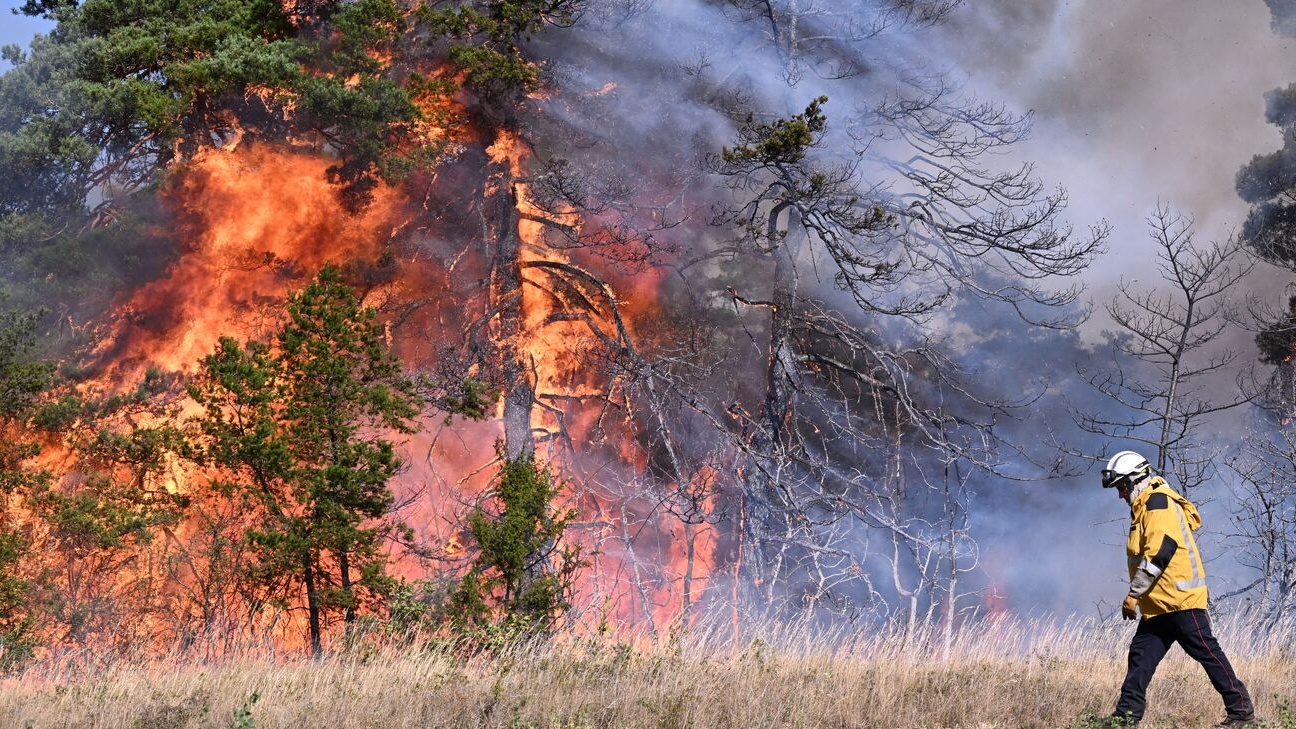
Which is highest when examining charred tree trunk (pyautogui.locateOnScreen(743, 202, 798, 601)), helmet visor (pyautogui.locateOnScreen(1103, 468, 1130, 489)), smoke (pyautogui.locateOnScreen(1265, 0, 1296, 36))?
smoke (pyautogui.locateOnScreen(1265, 0, 1296, 36))

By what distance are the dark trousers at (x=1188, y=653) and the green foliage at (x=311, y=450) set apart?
7476 millimetres

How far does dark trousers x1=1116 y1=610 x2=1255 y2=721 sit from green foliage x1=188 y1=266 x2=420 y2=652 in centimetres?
748

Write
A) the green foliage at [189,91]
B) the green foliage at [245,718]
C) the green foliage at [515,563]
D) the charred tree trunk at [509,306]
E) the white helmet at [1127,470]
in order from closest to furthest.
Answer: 1. the green foliage at [245,718]
2. the white helmet at [1127,470]
3. the green foliage at [515,563]
4. the green foliage at [189,91]
5. the charred tree trunk at [509,306]

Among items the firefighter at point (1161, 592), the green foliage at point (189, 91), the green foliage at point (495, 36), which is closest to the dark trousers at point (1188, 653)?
the firefighter at point (1161, 592)

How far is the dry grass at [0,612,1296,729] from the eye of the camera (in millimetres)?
7625

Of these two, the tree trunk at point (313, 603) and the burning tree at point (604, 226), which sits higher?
the burning tree at point (604, 226)

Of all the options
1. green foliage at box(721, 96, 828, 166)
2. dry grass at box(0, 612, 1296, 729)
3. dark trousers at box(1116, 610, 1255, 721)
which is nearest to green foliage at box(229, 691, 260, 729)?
dry grass at box(0, 612, 1296, 729)

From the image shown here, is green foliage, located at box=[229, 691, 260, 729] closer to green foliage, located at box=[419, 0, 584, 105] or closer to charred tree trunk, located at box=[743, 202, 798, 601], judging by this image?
charred tree trunk, located at box=[743, 202, 798, 601]

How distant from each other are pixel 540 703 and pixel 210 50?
1247cm

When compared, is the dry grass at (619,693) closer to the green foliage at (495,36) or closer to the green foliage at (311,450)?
the green foliage at (311,450)

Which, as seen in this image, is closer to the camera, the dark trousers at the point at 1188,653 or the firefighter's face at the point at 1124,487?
the dark trousers at the point at 1188,653

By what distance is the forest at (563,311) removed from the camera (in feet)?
47.3

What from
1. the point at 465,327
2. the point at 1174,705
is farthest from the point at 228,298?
the point at 1174,705

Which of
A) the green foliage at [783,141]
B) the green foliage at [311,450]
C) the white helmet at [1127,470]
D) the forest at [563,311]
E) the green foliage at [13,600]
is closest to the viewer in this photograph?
the white helmet at [1127,470]
